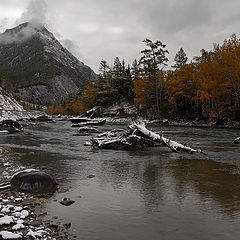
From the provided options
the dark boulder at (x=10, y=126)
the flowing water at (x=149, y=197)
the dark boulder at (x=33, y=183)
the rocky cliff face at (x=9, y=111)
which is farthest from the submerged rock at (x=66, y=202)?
the rocky cliff face at (x=9, y=111)

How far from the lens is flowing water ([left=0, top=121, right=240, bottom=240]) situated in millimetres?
5758

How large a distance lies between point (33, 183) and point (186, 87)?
4454 centimetres

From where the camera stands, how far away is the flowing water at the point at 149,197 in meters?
5.76

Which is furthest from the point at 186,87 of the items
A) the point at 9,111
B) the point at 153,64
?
the point at 9,111

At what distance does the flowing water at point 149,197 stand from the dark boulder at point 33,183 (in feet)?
2.34

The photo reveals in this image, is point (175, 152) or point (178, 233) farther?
point (175, 152)

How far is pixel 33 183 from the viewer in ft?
28.9

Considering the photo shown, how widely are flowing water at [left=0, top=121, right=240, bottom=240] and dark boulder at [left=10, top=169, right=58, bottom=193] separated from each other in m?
0.71

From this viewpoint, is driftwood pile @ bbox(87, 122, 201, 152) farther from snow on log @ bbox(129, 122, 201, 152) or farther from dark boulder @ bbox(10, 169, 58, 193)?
dark boulder @ bbox(10, 169, 58, 193)

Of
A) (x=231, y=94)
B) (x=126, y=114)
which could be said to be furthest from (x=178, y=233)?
(x=126, y=114)

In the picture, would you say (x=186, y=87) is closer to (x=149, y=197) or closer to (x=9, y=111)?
(x=149, y=197)

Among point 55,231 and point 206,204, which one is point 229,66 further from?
point 55,231

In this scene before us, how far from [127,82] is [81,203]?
76918mm

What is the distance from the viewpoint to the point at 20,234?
5375 mm
